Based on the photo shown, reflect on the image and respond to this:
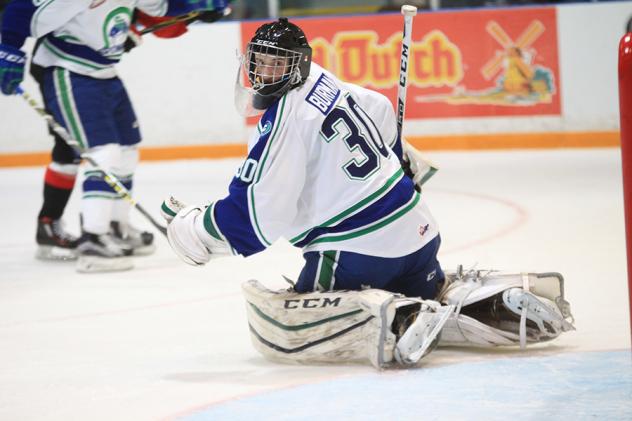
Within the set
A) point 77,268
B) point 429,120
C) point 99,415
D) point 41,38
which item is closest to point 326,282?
point 99,415

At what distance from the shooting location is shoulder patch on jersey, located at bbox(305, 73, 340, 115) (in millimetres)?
2980

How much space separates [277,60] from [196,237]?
49 cm

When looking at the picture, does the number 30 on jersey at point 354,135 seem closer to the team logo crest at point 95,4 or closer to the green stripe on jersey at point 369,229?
the green stripe on jersey at point 369,229

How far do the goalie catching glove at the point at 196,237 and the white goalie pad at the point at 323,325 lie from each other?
0.64ft

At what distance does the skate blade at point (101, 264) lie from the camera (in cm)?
460

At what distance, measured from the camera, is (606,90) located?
287 inches

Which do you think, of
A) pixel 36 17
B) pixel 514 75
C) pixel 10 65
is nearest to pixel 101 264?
pixel 10 65

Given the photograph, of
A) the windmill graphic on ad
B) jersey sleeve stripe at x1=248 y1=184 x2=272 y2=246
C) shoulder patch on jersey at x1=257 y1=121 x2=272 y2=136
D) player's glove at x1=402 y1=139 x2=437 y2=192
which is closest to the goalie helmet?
shoulder patch on jersey at x1=257 y1=121 x2=272 y2=136

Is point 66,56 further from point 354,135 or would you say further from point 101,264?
point 354,135

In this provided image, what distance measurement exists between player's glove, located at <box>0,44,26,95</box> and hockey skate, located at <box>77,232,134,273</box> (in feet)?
2.16

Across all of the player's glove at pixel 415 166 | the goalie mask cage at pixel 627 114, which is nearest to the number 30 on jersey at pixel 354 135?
the player's glove at pixel 415 166

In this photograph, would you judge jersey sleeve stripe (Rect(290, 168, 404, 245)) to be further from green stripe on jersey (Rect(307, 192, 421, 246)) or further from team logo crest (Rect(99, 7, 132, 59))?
team logo crest (Rect(99, 7, 132, 59))

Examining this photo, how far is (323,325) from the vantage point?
119 inches

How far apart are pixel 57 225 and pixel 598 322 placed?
253cm
